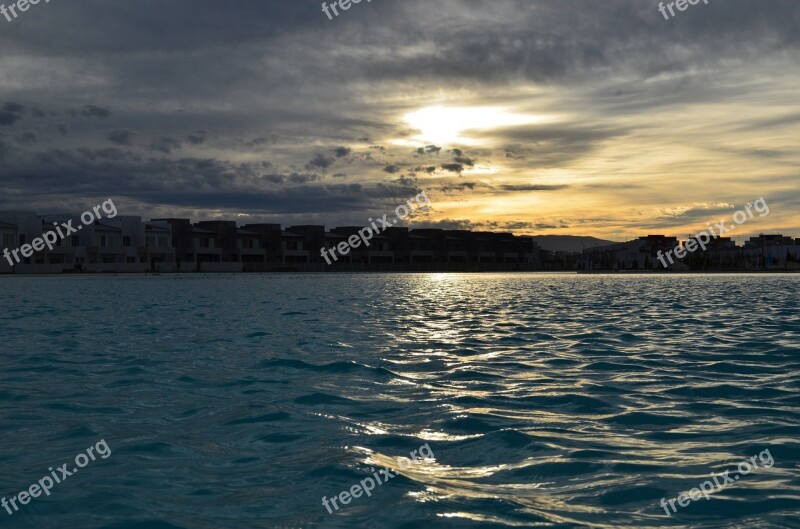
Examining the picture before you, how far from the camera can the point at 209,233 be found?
436ft

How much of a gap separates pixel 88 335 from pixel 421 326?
10987 millimetres

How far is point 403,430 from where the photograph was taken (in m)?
9.84

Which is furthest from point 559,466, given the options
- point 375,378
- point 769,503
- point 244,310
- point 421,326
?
point 244,310

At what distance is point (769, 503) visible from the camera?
6.73m

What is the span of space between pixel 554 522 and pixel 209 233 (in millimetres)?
131740

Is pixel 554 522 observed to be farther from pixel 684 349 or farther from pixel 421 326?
pixel 421 326

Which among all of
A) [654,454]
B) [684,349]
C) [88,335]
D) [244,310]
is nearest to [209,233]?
[244,310]

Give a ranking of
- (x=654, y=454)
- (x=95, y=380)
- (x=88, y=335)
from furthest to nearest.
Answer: (x=88, y=335), (x=95, y=380), (x=654, y=454)

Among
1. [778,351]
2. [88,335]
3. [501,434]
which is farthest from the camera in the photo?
[88,335]

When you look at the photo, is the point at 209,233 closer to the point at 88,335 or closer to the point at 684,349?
the point at 88,335

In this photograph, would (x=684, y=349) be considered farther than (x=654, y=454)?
Yes

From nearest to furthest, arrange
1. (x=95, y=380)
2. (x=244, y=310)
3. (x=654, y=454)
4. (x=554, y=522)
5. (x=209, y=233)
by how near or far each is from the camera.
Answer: (x=554, y=522) → (x=654, y=454) → (x=95, y=380) → (x=244, y=310) → (x=209, y=233)

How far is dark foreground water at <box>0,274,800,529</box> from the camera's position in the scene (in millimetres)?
6734

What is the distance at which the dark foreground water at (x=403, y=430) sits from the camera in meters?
6.73
